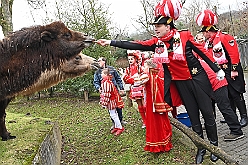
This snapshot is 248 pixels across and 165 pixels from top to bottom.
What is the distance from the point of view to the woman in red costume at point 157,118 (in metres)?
5.28

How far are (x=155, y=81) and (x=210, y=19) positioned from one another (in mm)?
1491

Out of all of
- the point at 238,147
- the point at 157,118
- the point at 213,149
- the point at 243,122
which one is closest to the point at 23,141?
the point at 157,118

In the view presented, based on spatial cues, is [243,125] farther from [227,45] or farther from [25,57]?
[25,57]

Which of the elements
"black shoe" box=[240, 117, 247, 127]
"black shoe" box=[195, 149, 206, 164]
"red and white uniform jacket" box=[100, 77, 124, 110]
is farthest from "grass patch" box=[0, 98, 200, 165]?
"black shoe" box=[240, 117, 247, 127]

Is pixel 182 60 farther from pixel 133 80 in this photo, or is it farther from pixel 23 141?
pixel 23 141

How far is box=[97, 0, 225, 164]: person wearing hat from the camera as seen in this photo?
4598 mm

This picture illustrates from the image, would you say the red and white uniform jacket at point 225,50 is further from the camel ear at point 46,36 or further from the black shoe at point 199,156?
the camel ear at point 46,36

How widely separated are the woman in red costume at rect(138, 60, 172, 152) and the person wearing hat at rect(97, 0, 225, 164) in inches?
16.0

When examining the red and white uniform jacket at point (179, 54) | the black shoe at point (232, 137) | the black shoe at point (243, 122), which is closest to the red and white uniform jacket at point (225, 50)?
the black shoe at point (243, 122)

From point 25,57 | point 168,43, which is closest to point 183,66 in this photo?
point 168,43

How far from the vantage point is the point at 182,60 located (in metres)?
4.62

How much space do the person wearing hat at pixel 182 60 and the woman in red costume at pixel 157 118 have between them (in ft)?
1.34

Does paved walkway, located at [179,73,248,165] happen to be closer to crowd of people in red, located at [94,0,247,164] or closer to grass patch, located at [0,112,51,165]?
crowd of people in red, located at [94,0,247,164]

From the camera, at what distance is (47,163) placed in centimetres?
522
